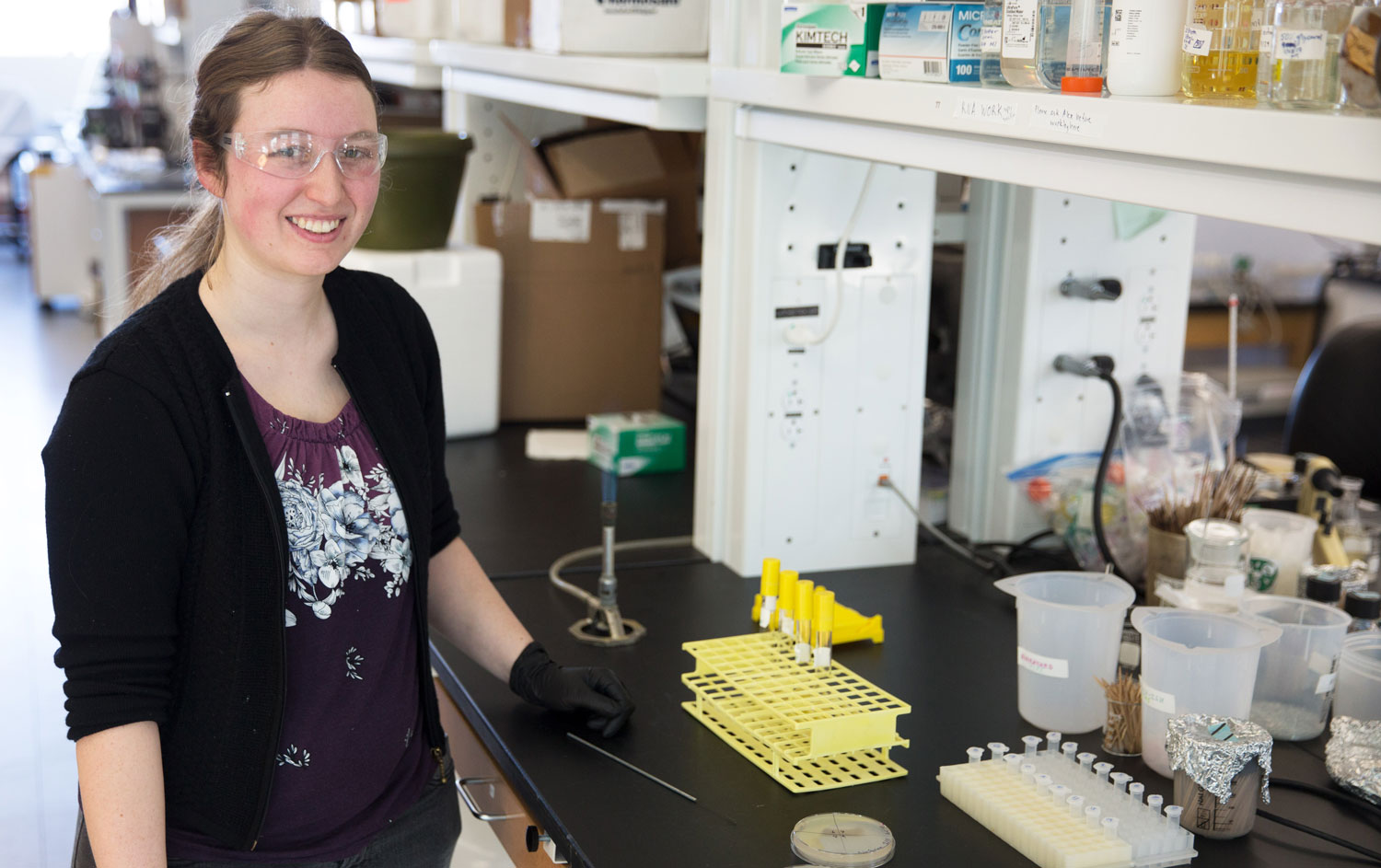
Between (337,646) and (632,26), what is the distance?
47.8 inches

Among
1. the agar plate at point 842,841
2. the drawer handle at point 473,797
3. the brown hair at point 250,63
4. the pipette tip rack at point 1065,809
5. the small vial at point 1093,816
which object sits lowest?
the drawer handle at point 473,797

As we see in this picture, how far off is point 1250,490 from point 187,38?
841 cm

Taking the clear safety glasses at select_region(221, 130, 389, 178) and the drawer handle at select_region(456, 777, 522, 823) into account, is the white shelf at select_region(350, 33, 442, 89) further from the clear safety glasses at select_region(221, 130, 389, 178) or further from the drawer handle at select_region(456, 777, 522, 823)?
the drawer handle at select_region(456, 777, 522, 823)

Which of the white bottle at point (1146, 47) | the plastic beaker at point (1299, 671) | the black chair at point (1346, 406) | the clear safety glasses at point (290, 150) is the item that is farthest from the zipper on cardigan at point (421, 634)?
the black chair at point (1346, 406)

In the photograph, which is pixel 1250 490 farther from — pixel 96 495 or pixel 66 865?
pixel 66 865

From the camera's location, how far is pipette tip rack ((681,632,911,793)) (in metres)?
1.32

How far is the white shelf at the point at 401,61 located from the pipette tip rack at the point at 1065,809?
2161 mm

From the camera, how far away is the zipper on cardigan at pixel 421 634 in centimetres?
135

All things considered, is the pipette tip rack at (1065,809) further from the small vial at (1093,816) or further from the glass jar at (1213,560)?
the glass jar at (1213,560)

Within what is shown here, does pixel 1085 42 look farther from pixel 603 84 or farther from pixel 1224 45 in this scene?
pixel 603 84

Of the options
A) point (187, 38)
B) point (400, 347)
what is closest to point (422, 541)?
point (400, 347)

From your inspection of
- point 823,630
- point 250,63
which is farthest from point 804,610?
point 250,63

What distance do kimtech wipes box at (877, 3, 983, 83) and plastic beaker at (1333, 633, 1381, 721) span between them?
771 millimetres

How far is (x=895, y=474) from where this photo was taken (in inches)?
77.8
